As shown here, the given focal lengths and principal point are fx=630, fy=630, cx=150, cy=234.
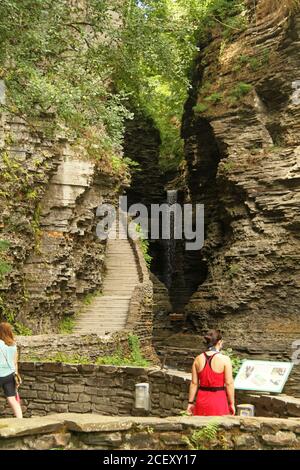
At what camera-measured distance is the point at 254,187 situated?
25891 millimetres

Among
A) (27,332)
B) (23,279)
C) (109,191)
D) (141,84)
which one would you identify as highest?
(141,84)

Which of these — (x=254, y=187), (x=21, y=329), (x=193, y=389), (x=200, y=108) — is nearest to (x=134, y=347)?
(x=21, y=329)

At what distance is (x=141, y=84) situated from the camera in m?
18.1

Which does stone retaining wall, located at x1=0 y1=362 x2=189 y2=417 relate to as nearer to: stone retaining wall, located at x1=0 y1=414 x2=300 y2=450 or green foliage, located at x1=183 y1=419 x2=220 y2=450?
stone retaining wall, located at x1=0 y1=414 x2=300 y2=450

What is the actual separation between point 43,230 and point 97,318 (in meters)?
3.87

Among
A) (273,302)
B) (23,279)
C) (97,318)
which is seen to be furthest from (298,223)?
(23,279)

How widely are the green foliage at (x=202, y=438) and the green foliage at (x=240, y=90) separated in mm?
23203

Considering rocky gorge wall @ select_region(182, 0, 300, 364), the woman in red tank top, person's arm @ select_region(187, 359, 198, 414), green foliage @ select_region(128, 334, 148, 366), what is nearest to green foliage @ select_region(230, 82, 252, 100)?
rocky gorge wall @ select_region(182, 0, 300, 364)

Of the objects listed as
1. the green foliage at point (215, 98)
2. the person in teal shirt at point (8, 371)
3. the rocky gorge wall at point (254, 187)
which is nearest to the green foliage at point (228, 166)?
the rocky gorge wall at point (254, 187)

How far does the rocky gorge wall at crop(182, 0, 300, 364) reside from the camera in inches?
972

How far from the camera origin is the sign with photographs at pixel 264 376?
7797 mm

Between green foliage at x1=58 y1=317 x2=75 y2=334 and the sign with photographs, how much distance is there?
1472 centimetres

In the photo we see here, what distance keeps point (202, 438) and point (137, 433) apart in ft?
1.83
